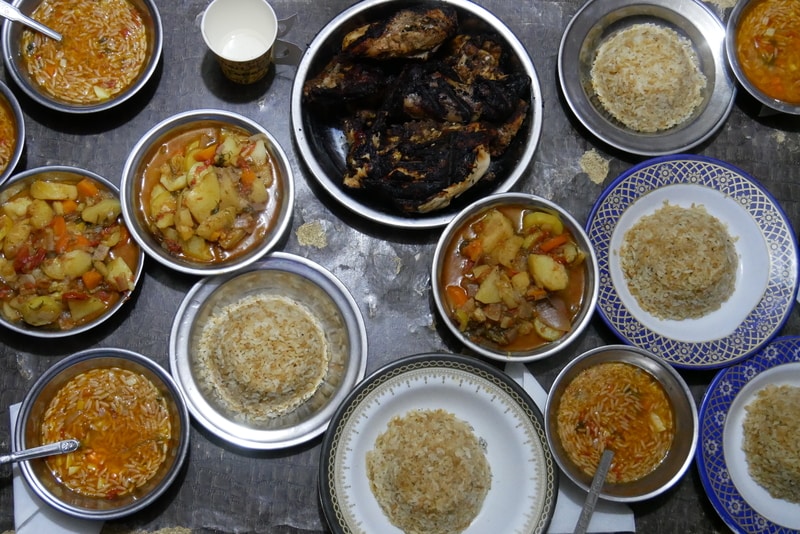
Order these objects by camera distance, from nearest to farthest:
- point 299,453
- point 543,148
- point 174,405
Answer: point 174,405
point 299,453
point 543,148

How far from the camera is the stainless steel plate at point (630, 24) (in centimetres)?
358

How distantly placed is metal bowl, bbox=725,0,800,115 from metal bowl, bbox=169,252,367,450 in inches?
95.2

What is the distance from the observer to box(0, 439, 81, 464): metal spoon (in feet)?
9.89

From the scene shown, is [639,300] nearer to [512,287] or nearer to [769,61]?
[512,287]

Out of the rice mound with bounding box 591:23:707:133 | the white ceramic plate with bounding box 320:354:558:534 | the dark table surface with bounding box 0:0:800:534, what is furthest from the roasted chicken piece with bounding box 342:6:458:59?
the white ceramic plate with bounding box 320:354:558:534

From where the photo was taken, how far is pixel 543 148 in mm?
3693

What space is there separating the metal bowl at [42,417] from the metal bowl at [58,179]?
14 centimetres

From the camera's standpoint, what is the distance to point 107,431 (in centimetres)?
322

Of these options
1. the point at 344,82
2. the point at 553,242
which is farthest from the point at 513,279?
the point at 344,82

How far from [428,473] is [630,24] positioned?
8.83ft

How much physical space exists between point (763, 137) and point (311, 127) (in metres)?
2.58

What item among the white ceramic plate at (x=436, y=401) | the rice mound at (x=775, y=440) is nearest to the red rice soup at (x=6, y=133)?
the white ceramic plate at (x=436, y=401)

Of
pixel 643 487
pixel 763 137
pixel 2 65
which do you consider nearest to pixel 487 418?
pixel 643 487

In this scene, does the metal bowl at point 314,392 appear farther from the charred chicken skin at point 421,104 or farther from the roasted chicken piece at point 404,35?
the roasted chicken piece at point 404,35
